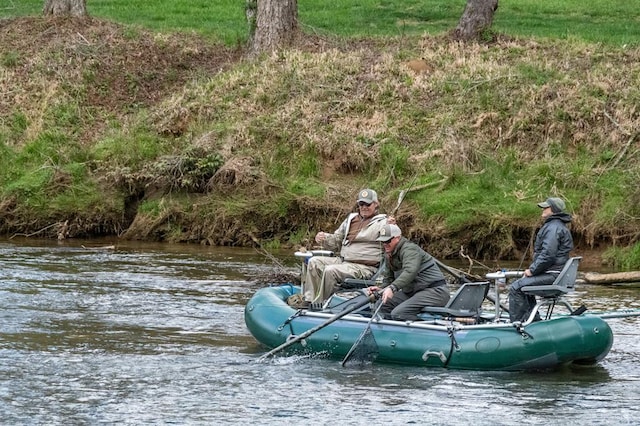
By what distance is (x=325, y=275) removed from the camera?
46.6ft

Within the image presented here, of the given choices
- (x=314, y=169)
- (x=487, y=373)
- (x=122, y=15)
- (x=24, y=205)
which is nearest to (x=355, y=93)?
(x=314, y=169)

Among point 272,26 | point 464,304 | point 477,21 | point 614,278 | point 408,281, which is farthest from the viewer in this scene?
point 272,26

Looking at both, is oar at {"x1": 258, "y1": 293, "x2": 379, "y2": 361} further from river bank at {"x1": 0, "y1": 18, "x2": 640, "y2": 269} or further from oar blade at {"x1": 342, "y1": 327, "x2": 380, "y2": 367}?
river bank at {"x1": 0, "y1": 18, "x2": 640, "y2": 269}

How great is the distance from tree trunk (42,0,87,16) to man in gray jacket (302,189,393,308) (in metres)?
17.9

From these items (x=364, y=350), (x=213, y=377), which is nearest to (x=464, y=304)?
(x=364, y=350)

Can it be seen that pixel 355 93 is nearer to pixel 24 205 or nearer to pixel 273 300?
pixel 24 205

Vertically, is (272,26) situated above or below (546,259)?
above

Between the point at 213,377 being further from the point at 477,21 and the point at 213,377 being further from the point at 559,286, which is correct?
the point at 477,21

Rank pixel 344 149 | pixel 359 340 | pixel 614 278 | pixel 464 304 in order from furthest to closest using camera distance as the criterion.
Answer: pixel 344 149, pixel 614 278, pixel 464 304, pixel 359 340

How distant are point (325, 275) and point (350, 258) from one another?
0.49 metres

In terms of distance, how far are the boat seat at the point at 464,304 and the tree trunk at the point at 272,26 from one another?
50.8ft

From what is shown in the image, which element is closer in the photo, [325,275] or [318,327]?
[318,327]

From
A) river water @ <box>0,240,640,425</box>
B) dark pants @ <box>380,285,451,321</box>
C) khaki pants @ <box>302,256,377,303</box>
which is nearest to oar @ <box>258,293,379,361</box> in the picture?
river water @ <box>0,240,640,425</box>

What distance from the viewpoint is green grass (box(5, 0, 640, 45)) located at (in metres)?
30.5
